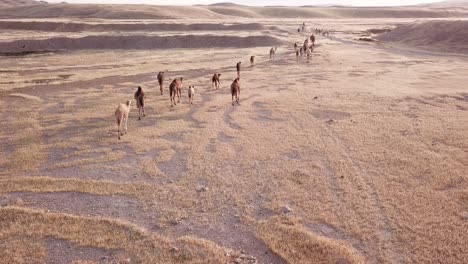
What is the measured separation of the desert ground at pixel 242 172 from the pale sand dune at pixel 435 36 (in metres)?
20.3

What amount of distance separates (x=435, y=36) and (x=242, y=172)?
161 feet

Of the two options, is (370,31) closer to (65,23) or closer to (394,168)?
(65,23)

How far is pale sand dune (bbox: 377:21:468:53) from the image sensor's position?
48.4 meters

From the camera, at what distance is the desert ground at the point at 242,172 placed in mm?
9562

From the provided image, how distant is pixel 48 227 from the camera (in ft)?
33.7

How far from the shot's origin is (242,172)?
44.7 ft

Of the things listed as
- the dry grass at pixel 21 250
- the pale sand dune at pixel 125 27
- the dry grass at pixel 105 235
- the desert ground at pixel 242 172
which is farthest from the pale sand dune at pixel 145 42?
the dry grass at pixel 21 250

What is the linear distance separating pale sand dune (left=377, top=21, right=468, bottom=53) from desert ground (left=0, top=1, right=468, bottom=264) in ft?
66.7

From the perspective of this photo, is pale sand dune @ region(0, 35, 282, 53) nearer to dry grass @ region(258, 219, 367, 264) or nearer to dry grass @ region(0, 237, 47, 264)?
dry grass @ region(258, 219, 367, 264)

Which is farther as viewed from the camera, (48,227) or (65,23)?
(65,23)

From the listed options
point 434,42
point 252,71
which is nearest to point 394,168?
point 252,71

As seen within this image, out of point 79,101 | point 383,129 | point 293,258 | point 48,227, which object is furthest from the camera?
point 79,101

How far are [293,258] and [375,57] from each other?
36.9 meters

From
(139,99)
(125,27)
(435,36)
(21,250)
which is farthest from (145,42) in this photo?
(21,250)
